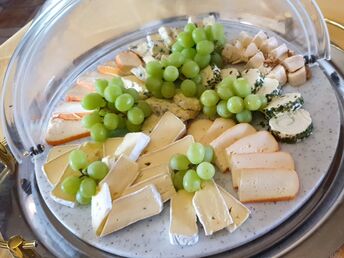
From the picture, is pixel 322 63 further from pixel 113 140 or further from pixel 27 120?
pixel 27 120

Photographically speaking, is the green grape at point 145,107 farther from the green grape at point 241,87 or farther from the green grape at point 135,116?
the green grape at point 241,87

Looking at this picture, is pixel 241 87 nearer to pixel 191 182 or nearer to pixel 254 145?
pixel 254 145

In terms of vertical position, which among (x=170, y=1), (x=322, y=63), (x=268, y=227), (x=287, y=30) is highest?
(x=170, y=1)

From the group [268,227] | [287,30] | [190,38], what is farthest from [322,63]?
[268,227]

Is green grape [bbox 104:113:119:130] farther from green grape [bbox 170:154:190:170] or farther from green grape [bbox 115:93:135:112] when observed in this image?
green grape [bbox 170:154:190:170]

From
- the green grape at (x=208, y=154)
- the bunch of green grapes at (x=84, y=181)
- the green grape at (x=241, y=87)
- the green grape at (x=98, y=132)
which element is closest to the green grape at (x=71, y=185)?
the bunch of green grapes at (x=84, y=181)
